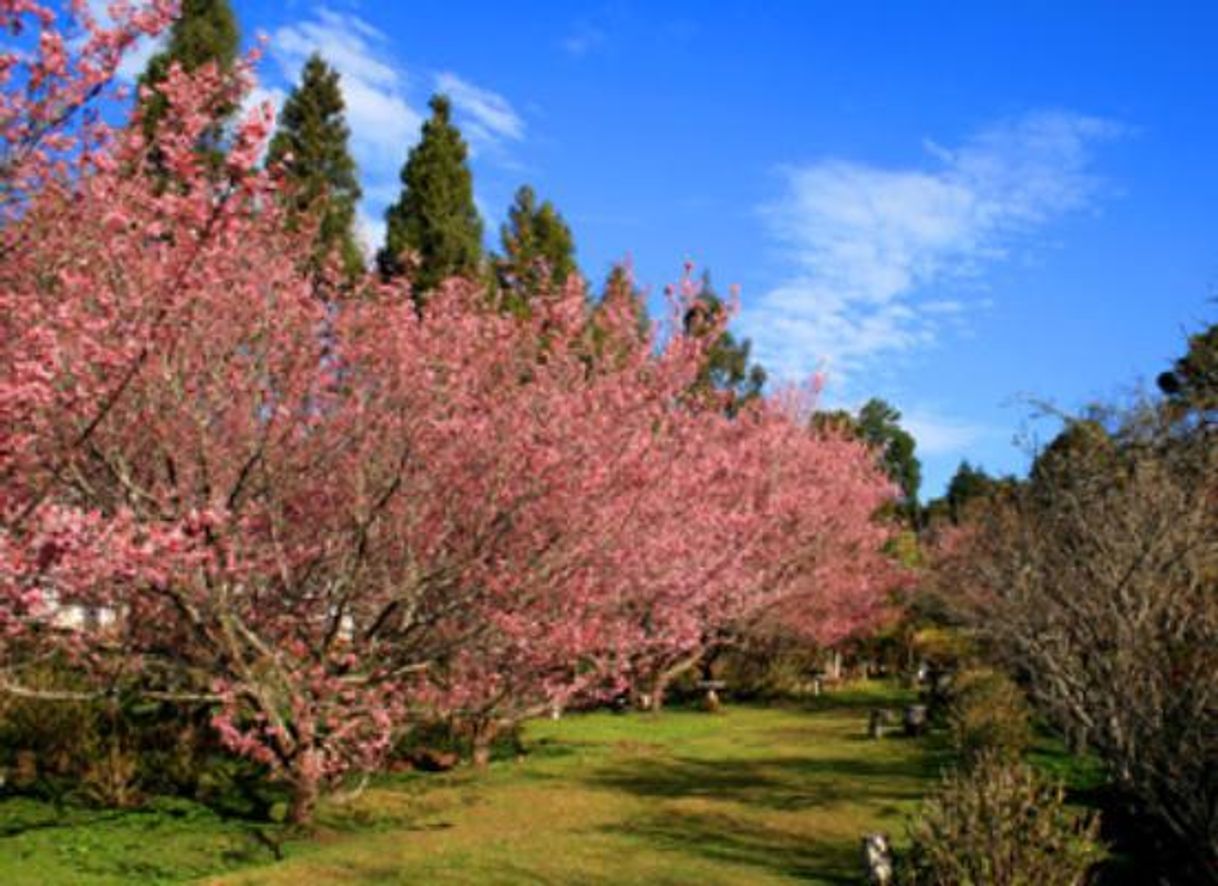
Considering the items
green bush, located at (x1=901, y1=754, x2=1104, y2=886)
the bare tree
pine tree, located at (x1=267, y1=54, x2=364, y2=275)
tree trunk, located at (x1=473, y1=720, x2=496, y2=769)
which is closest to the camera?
green bush, located at (x1=901, y1=754, x2=1104, y2=886)

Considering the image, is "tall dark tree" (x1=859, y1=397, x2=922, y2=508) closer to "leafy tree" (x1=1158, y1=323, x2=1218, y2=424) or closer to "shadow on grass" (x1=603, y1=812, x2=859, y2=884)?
"leafy tree" (x1=1158, y1=323, x2=1218, y2=424)

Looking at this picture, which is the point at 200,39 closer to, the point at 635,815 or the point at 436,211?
the point at 436,211

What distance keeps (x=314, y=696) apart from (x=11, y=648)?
402cm

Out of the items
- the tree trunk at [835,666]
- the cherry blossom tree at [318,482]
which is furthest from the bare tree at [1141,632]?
the tree trunk at [835,666]

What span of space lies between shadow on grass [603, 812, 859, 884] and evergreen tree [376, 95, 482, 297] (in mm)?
21430

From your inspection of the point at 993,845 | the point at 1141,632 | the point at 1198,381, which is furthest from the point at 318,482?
the point at 1198,381

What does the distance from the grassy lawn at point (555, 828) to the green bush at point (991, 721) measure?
32.6 inches

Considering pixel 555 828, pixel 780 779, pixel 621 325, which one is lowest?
pixel 555 828

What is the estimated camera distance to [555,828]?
41.1 ft

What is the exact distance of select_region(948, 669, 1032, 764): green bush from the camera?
50.6 ft

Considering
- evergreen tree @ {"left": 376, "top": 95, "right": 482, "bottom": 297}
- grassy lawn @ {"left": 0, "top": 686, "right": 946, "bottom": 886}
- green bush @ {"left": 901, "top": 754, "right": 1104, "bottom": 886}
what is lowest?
grassy lawn @ {"left": 0, "top": 686, "right": 946, "bottom": 886}

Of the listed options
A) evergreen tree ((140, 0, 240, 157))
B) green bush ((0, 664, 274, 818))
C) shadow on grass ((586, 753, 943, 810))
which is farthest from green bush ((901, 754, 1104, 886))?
evergreen tree ((140, 0, 240, 157))

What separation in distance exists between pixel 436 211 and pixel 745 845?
80.8 ft

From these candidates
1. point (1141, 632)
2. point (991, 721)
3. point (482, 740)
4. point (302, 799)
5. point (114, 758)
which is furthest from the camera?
point (482, 740)
